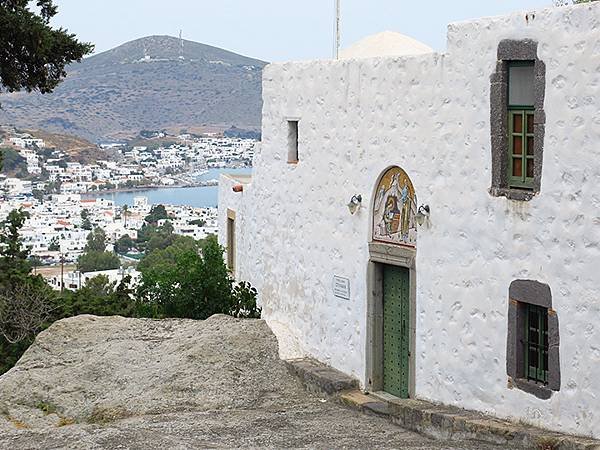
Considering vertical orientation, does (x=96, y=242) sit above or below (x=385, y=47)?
below

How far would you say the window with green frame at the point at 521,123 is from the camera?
36.0 ft

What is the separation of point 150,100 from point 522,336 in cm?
12376

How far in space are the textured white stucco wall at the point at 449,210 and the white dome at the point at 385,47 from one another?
0.88 meters

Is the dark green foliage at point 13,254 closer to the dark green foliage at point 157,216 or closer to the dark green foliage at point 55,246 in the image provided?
the dark green foliage at point 55,246

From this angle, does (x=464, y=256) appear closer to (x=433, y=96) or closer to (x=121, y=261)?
(x=433, y=96)

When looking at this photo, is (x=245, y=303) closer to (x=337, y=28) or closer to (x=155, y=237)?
(x=337, y=28)

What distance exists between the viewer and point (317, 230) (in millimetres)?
14812

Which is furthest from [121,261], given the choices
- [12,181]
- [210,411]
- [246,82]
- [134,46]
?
[134,46]

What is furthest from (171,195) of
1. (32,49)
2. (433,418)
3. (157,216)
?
(433,418)

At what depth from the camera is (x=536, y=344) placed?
36.2 feet

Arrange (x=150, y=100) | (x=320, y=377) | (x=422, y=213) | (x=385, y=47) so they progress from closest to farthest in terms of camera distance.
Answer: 1. (x=422, y=213)
2. (x=320, y=377)
3. (x=385, y=47)
4. (x=150, y=100)

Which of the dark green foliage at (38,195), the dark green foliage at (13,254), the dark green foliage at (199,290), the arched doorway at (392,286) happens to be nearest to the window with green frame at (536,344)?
the arched doorway at (392,286)

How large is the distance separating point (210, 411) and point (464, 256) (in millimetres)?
3740

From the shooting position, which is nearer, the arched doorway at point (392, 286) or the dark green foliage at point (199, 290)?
the arched doorway at point (392, 286)
